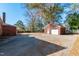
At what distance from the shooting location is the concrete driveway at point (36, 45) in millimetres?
2113

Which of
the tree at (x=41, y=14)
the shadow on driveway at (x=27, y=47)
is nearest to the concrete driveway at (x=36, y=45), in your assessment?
the shadow on driveway at (x=27, y=47)

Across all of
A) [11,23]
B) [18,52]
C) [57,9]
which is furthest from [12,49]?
[57,9]

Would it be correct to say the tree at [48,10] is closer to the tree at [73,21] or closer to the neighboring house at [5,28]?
the tree at [73,21]

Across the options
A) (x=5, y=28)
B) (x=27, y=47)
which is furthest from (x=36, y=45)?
(x=5, y=28)

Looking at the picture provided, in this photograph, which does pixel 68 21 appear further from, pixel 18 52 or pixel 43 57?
pixel 18 52

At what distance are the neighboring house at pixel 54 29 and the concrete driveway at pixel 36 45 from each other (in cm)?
4

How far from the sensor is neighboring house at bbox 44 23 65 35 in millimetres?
2152

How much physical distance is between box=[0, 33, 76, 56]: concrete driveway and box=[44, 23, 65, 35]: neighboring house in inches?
1.7

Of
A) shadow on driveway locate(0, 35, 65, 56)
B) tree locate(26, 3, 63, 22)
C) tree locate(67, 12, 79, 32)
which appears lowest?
shadow on driveway locate(0, 35, 65, 56)

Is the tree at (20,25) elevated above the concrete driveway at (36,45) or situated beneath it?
elevated above

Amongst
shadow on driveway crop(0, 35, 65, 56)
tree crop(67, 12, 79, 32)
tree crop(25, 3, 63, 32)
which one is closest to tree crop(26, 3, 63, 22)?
tree crop(25, 3, 63, 32)

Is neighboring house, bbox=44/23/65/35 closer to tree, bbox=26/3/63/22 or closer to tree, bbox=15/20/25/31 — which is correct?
tree, bbox=26/3/63/22

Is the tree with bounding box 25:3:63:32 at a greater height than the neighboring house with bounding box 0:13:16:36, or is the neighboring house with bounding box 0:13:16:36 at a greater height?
the tree with bounding box 25:3:63:32

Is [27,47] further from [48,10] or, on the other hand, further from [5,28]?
[48,10]
